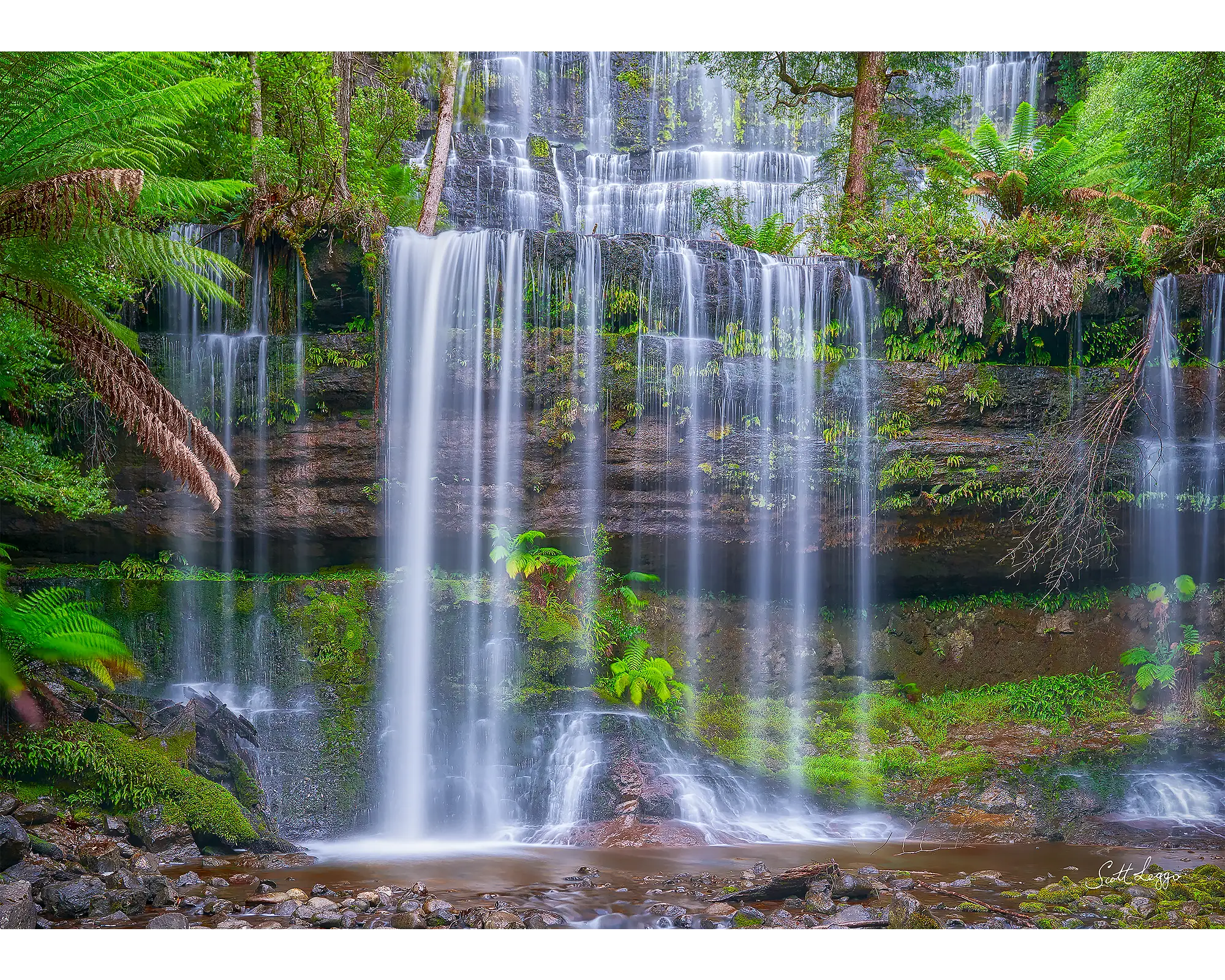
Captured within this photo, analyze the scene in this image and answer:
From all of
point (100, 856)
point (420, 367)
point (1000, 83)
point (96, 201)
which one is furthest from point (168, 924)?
point (1000, 83)

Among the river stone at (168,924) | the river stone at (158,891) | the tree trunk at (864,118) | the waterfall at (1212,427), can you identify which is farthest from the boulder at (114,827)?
→ the waterfall at (1212,427)

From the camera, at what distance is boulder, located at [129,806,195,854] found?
538 centimetres

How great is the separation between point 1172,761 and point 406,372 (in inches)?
299

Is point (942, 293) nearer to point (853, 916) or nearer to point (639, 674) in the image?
point (639, 674)

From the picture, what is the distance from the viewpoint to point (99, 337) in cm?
544

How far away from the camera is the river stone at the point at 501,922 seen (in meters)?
4.66

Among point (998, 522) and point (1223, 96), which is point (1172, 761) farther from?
point (1223, 96)

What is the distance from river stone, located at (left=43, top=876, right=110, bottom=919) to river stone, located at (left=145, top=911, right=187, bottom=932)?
297 millimetres

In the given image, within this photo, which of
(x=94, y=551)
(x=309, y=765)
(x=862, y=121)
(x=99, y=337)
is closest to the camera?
(x=99, y=337)

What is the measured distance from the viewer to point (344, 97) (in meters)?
9.26

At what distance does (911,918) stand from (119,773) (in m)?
4.84

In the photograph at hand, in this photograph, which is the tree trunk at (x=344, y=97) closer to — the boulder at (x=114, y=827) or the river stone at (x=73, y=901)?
the boulder at (x=114, y=827)

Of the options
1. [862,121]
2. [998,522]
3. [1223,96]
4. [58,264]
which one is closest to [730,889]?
[998,522]

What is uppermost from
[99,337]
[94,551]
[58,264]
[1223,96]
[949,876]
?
[1223,96]
